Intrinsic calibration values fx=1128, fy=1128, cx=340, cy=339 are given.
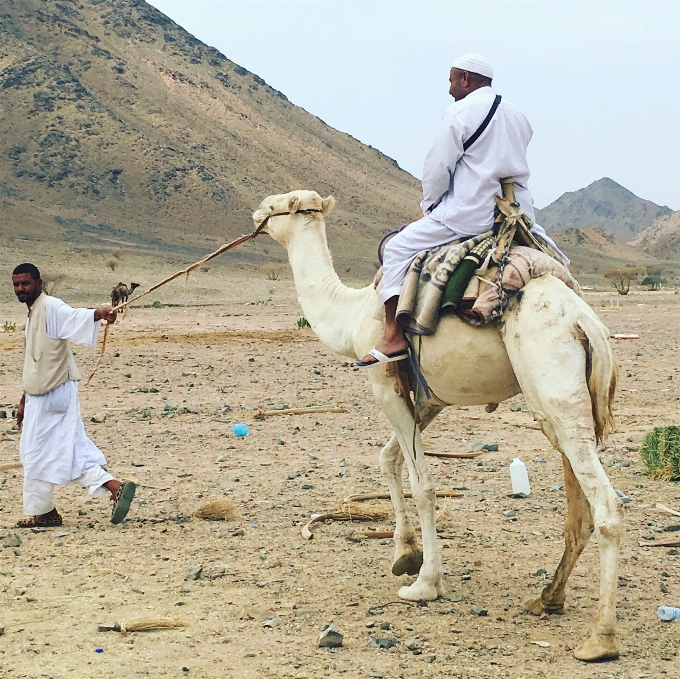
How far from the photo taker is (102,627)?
18.7 feet

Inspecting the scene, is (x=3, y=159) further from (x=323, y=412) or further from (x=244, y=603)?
(x=244, y=603)

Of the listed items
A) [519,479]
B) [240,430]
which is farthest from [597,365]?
[240,430]

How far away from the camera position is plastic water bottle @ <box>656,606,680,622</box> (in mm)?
5746

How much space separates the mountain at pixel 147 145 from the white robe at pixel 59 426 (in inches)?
1940

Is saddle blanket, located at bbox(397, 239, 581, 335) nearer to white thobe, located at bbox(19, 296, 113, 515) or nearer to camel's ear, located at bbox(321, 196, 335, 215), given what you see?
camel's ear, located at bbox(321, 196, 335, 215)

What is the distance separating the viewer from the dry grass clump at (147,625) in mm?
5691

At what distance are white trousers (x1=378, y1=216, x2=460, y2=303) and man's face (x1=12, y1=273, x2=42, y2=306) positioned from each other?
2.98 metres

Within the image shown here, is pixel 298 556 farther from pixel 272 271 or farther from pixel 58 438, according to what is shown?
pixel 272 271

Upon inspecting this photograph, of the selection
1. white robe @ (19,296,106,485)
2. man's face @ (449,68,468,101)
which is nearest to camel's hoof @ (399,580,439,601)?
man's face @ (449,68,468,101)

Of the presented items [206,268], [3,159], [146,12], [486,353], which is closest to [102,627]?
[486,353]

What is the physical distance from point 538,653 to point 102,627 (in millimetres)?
2175

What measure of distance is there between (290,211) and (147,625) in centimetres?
275

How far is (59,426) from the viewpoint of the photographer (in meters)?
8.02

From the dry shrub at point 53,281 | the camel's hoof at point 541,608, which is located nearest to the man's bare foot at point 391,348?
the camel's hoof at point 541,608
